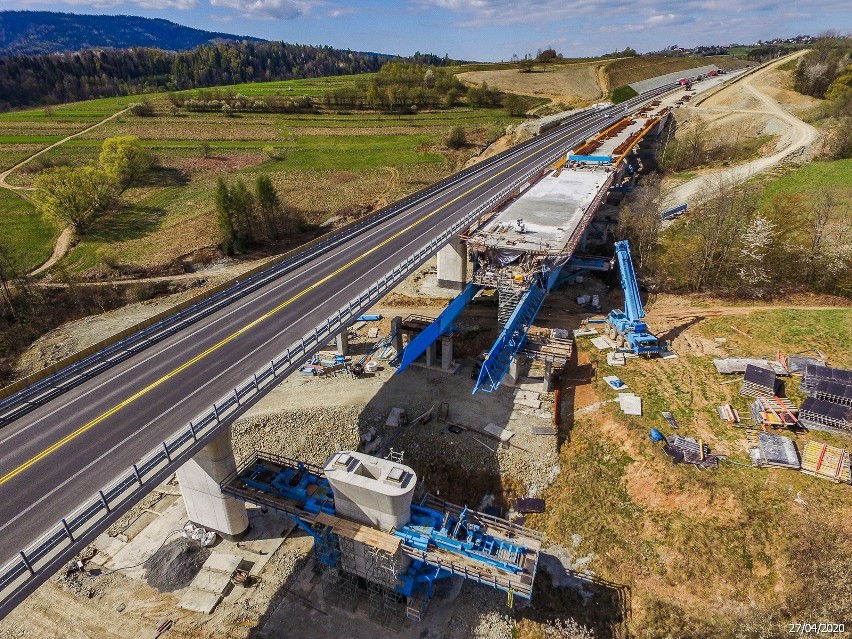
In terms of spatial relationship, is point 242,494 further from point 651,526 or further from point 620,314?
point 620,314

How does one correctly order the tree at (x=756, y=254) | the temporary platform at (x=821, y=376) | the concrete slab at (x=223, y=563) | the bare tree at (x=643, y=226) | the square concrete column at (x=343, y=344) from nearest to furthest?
the concrete slab at (x=223, y=563) → the temporary platform at (x=821, y=376) → the square concrete column at (x=343, y=344) → the tree at (x=756, y=254) → the bare tree at (x=643, y=226)

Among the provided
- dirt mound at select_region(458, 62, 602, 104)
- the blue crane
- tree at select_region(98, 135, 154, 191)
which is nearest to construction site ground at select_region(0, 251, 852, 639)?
the blue crane

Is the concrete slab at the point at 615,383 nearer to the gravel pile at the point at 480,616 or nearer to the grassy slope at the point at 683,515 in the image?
the grassy slope at the point at 683,515

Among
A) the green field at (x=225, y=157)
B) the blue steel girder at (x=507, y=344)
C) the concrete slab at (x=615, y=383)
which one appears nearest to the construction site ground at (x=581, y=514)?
the concrete slab at (x=615, y=383)

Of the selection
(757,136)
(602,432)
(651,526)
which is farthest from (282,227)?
(757,136)

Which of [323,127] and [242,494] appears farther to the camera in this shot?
[323,127]

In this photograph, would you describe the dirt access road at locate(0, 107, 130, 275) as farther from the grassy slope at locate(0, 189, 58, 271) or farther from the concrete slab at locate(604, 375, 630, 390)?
the concrete slab at locate(604, 375, 630, 390)

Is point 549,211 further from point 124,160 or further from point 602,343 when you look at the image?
point 124,160
